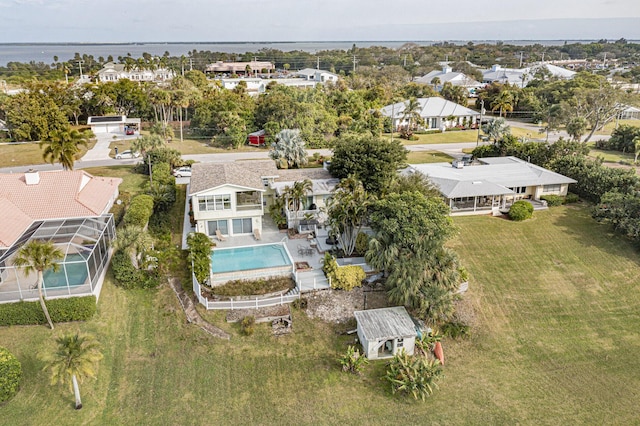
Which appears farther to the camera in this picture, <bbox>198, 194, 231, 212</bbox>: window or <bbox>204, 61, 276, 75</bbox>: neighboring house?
<bbox>204, 61, 276, 75</bbox>: neighboring house

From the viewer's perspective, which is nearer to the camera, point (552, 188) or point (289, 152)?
point (552, 188)

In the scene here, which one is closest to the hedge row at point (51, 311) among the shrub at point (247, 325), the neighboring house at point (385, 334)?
the shrub at point (247, 325)

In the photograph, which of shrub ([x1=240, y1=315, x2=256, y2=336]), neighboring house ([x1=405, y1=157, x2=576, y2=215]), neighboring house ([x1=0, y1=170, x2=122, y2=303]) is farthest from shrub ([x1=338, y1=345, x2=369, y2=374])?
neighboring house ([x1=405, y1=157, x2=576, y2=215])

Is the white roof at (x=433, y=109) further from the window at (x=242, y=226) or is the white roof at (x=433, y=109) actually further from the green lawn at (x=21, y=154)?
the window at (x=242, y=226)

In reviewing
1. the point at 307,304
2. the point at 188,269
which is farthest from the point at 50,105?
the point at 307,304

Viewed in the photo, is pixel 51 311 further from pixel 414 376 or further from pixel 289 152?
pixel 289 152

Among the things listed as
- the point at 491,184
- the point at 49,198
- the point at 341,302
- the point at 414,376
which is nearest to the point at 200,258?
the point at 341,302

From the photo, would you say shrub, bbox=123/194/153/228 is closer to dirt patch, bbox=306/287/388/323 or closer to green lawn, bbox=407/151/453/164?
dirt patch, bbox=306/287/388/323
